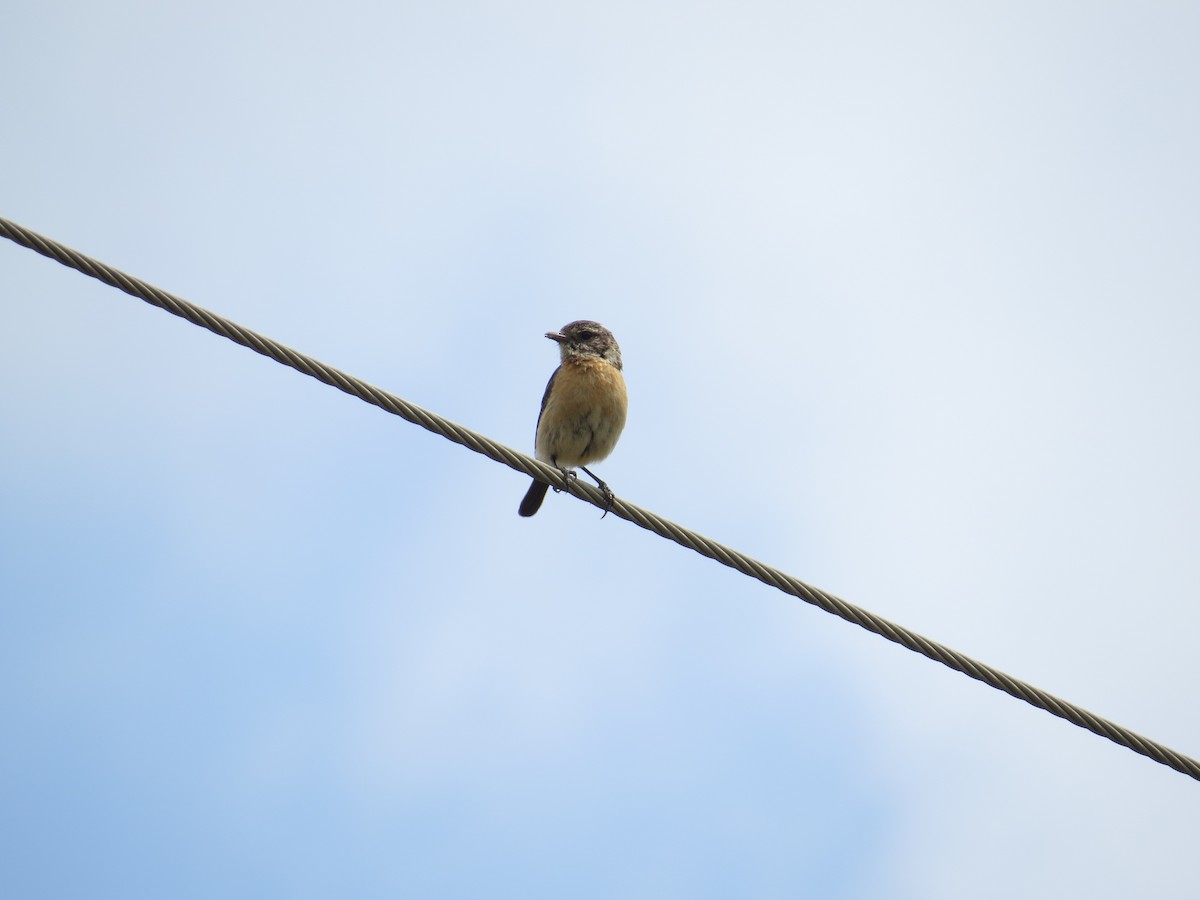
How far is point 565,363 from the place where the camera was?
28.8 feet

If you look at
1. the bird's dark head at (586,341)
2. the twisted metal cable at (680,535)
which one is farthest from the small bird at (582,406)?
the twisted metal cable at (680,535)

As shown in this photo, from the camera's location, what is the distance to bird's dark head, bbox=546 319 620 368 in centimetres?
881

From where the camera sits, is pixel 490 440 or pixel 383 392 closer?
pixel 383 392

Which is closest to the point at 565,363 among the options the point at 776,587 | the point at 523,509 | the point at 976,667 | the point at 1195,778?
the point at 523,509

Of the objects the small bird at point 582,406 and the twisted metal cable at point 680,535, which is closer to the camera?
the twisted metal cable at point 680,535

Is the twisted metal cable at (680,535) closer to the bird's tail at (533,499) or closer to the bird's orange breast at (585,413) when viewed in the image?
the bird's orange breast at (585,413)

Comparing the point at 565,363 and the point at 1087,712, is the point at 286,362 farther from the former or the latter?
the point at 565,363

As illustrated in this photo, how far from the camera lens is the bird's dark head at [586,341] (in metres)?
8.81

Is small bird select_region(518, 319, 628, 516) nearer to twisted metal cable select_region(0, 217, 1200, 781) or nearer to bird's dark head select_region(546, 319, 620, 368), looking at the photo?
bird's dark head select_region(546, 319, 620, 368)

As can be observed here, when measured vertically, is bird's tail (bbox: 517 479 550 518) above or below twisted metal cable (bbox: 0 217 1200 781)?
below

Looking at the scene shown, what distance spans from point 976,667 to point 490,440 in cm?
227

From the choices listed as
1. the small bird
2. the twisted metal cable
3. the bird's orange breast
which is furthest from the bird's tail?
the twisted metal cable

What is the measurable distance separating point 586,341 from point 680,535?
13.0 feet

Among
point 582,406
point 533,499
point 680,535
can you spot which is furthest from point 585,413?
point 680,535
